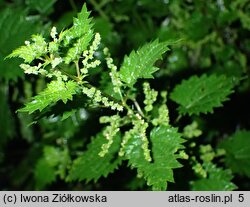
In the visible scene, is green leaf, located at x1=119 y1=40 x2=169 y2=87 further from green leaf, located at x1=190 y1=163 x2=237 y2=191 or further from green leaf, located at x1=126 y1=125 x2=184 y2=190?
green leaf, located at x1=190 y1=163 x2=237 y2=191

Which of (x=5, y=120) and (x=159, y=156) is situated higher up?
(x=5, y=120)

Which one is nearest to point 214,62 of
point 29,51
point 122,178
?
point 122,178

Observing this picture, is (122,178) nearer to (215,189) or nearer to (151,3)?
(215,189)

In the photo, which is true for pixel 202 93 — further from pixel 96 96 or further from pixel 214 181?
pixel 96 96

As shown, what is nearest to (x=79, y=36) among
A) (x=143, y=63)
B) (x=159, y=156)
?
(x=143, y=63)

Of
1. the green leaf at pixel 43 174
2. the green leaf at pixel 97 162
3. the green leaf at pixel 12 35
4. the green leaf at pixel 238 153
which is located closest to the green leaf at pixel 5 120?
the green leaf at pixel 43 174

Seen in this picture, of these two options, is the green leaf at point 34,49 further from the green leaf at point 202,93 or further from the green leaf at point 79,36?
the green leaf at point 202,93
